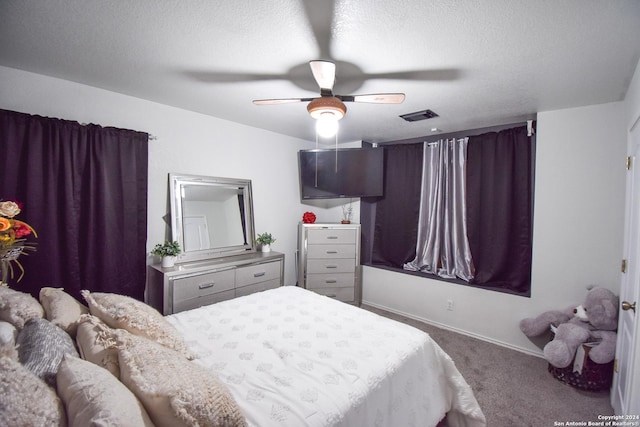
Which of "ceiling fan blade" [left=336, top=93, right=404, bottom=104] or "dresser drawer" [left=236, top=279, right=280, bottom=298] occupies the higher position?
"ceiling fan blade" [left=336, top=93, right=404, bottom=104]

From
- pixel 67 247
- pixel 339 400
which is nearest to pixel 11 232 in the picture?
pixel 67 247

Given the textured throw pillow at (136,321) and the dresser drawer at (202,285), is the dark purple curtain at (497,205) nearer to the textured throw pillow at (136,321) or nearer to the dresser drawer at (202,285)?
the dresser drawer at (202,285)

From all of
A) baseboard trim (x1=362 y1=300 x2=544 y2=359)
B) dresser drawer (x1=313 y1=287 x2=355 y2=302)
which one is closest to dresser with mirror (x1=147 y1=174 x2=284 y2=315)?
dresser drawer (x1=313 y1=287 x2=355 y2=302)

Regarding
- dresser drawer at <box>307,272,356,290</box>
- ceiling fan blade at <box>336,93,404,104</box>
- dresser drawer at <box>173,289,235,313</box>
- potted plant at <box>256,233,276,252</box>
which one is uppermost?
ceiling fan blade at <box>336,93,404,104</box>

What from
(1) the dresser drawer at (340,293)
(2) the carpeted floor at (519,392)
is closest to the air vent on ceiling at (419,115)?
(1) the dresser drawer at (340,293)

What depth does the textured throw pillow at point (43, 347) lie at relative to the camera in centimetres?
90

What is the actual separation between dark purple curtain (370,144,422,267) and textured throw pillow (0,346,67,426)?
11.8 feet

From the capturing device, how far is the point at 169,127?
9.25 feet

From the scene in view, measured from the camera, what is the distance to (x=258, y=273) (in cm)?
304

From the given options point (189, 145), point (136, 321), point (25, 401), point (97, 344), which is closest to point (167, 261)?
point (189, 145)

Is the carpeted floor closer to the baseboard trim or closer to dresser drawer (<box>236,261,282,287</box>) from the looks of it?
the baseboard trim

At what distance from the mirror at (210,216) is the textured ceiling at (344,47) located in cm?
96

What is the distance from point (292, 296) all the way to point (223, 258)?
A: 4.00 ft

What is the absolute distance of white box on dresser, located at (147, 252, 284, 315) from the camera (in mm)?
2443
